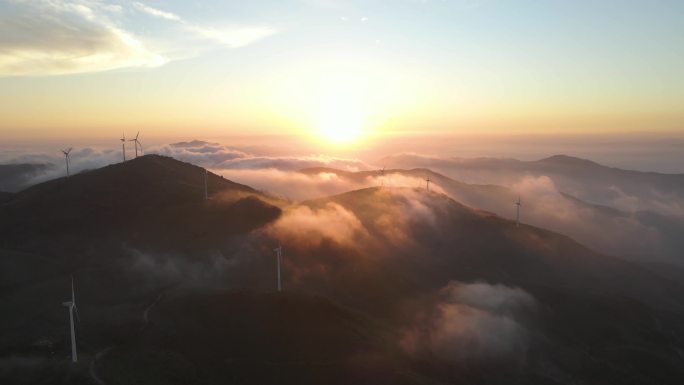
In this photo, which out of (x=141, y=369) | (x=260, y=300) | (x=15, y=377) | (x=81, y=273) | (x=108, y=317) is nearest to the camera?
(x=15, y=377)

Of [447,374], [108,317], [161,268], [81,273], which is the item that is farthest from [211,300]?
[447,374]

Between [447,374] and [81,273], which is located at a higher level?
[81,273]

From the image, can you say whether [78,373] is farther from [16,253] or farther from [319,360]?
[16,253]

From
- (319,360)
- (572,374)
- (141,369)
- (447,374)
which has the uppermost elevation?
(141,369)

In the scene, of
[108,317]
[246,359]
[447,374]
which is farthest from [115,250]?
[447,374]

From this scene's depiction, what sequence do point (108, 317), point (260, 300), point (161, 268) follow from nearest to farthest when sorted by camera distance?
point (108, 317), point (260, 300), point (161, 268)

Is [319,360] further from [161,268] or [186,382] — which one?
[161,268]

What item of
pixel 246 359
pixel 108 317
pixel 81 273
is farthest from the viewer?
pixel 81 273

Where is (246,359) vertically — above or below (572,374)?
above

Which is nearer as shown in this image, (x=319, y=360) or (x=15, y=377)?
(x=15, y=377)
